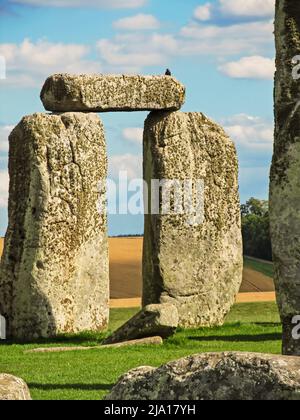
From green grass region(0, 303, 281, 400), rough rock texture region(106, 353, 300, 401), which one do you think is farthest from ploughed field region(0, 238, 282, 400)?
rough rock texture region(106, 353, 300, 401)

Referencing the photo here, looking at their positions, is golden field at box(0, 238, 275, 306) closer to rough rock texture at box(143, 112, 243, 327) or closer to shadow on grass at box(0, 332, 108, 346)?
rough rock texture at box(143, 112, 243, 327)

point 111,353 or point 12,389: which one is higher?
point 12,389

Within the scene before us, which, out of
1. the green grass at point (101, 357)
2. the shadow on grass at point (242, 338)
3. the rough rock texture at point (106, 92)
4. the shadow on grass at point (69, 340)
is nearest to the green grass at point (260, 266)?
the green grass at point (101, 357)

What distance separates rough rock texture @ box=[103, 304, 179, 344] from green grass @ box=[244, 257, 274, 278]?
64.5 feet

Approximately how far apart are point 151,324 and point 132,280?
1918 cm

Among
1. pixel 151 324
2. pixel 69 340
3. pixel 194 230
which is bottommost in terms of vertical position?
pixel 69 340

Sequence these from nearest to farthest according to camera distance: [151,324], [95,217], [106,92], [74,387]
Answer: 1. [74,387]
2. [151,324]
3. [95,217]
4. [106,92]

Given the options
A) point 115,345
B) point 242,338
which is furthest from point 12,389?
point 242,338

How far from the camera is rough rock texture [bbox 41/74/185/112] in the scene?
24.5 metres

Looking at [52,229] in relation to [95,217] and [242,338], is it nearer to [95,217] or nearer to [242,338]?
[95,217]

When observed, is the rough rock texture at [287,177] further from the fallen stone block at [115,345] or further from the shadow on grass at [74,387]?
the fallen stone block at [115,345]

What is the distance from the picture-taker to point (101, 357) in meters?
18.2

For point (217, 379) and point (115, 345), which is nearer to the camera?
point (217, 379)

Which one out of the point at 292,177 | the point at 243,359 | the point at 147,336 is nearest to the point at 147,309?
the point at 147,336
